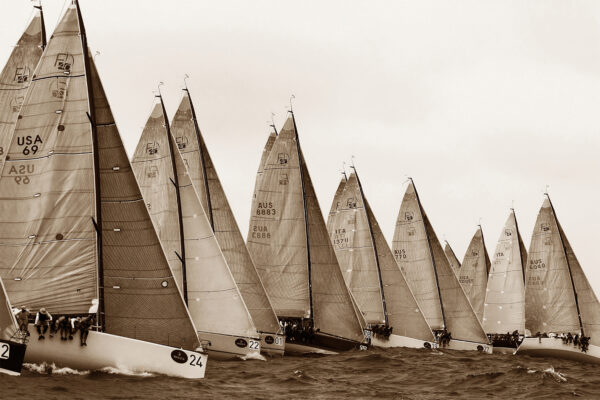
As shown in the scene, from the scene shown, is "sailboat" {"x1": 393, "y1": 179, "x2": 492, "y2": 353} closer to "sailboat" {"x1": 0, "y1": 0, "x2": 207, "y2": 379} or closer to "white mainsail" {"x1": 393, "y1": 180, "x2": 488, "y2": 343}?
"white mainsail" {"x1": 393, "y1": 180, "x2": 488, "y2": 343}

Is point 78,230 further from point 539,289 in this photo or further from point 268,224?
point 539,289

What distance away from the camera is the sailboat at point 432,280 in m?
58.5

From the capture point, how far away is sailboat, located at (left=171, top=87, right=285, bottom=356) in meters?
39.5

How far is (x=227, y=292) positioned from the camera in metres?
35.6

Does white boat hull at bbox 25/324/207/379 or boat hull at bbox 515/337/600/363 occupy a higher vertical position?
boat hull at bbox 515/337/600/363

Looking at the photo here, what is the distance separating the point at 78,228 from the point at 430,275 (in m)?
37.0

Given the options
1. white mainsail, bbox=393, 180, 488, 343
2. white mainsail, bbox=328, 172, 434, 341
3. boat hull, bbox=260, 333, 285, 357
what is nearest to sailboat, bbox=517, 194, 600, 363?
white mainsail, bbox=393, 180, 488, 343

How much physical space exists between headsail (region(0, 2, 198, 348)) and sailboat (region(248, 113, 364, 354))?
16619mm

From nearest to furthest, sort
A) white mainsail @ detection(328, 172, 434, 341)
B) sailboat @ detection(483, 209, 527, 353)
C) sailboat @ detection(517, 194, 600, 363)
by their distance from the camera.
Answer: sailboat @ detection(517, 194, 600, 363) → white mainsail @ detection(328, 172, 434, 341) → sailboat @ detection(483, 209, 527, 353)

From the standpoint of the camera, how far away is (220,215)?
42.1 m

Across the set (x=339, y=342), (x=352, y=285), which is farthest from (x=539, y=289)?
(x=339, y=342)

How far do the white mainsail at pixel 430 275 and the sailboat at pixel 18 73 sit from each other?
30.2 m

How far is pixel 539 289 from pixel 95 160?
33.3m

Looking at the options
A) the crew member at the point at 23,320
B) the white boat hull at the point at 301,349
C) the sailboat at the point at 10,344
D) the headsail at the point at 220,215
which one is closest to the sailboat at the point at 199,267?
the headsail at the point at 220,215
